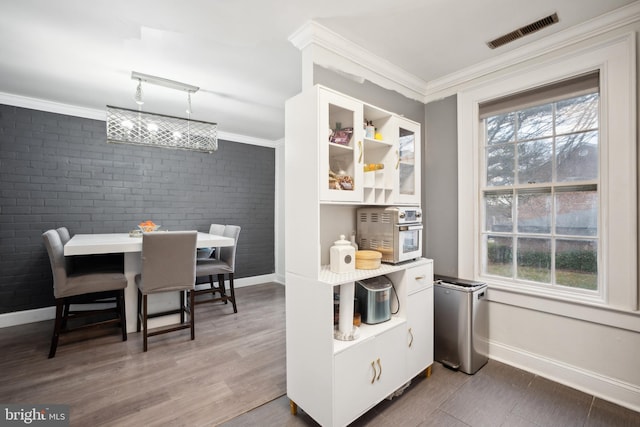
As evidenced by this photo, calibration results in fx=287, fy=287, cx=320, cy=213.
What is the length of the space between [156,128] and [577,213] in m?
3.78

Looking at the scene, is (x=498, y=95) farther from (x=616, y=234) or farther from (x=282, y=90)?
(x=282, y=90)

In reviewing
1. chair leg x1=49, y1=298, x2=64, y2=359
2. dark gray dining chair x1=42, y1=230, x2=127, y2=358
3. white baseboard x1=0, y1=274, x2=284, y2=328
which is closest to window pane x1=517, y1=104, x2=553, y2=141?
dark gray dining chair x1=42, y1=230, x2=127, y2=358

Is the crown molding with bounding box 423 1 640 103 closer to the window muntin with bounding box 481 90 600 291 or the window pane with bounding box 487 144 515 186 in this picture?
the window muntin with bounding box 481 90 600 291

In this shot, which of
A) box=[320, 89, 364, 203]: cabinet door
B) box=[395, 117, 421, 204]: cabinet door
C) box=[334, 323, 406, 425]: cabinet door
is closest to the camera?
box=[334, 323, 406, 425]: cabinet door

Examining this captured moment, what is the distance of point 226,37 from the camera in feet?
6.75

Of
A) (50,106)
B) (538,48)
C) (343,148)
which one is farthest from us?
(50,106)

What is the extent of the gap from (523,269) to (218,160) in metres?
4.22

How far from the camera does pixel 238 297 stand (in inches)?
169

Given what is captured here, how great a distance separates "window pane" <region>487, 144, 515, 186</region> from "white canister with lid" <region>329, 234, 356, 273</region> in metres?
1.58

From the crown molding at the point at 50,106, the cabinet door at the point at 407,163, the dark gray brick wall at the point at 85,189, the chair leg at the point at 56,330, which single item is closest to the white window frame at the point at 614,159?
the cabinet door at the point at 407,163

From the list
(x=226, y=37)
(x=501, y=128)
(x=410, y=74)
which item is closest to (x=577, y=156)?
(x=501, y=128)

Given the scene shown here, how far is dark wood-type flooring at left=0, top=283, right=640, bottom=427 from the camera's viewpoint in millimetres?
1755

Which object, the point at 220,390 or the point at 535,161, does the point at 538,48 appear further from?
the point at 220,390

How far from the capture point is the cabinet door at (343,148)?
5.52ft
